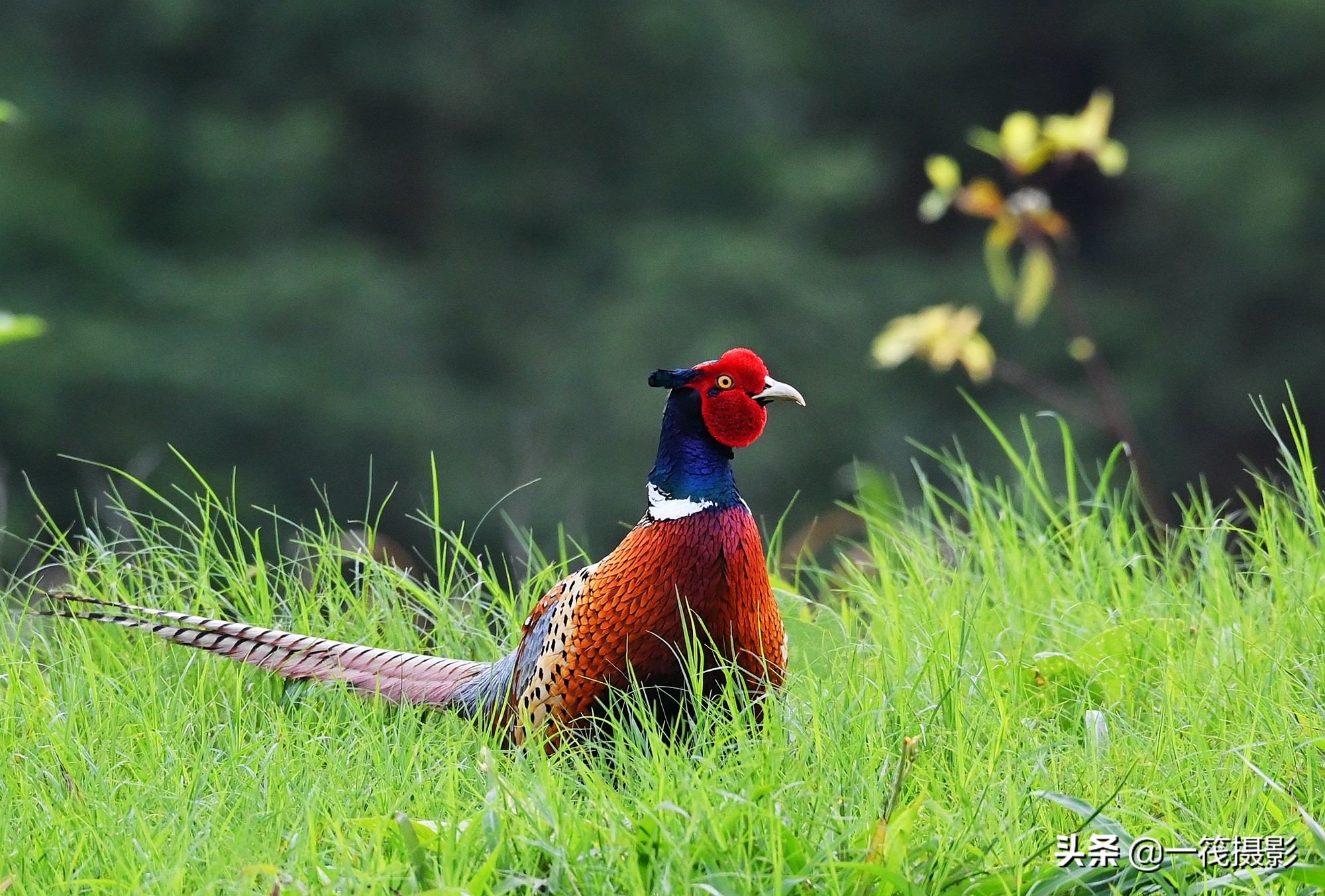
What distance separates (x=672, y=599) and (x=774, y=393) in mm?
395

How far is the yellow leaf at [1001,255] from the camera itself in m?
3.77

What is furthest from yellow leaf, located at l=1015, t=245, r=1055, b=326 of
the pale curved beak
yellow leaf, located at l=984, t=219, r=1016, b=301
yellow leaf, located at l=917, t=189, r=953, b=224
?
the pale curved beak

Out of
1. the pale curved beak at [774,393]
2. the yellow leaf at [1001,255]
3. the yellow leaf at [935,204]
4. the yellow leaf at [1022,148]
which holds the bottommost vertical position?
the pale curved beak at [774,393]

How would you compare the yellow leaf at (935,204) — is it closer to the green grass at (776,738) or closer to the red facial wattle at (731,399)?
the green grass at (776,738)

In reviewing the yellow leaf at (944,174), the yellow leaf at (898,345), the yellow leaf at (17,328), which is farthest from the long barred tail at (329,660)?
the yellow leaf at (944,174)

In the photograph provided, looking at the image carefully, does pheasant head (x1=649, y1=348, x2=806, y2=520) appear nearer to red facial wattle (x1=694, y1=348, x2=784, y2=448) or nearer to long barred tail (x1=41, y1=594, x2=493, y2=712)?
red facial wattle (x1=694, y1=348, x2=784, y2=448)

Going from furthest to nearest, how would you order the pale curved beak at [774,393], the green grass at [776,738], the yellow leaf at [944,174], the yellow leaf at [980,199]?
the yellow leaf at [980,199], the yellow leaf at [944,174], the pale curved beak at [774,393], the green grass at [776,738]

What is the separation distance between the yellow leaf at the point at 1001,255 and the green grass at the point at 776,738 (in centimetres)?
68

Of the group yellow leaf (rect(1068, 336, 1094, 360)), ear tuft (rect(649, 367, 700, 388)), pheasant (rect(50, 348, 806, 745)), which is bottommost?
pheasant (rect(50, 348, 806, 745))

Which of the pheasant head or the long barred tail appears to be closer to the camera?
the pheasant head

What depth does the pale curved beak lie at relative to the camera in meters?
2.54

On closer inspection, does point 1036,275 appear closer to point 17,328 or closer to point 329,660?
point 329,660

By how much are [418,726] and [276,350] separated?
11.8 metres

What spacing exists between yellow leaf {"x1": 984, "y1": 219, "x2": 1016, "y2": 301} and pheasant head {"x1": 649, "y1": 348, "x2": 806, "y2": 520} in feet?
4.35
